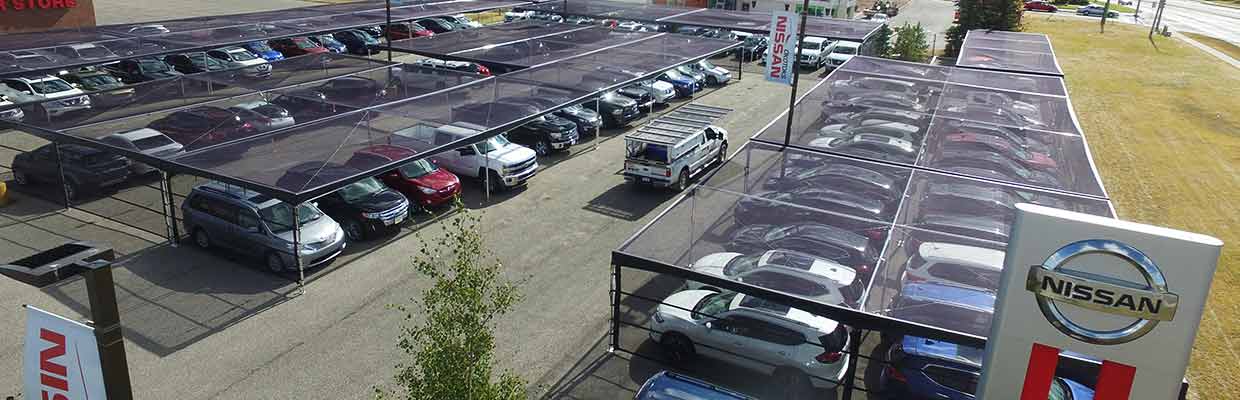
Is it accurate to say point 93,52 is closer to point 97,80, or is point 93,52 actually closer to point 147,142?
point 97,80

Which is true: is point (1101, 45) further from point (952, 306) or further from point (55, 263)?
point (55, 263)

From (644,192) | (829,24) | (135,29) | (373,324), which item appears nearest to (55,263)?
(373,324)

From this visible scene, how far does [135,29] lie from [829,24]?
1351 inches

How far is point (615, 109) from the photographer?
26922mm

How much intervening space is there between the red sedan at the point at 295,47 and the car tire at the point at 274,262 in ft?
76.5

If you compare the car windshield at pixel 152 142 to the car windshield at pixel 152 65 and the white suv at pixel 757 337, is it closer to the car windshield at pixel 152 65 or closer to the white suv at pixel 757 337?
the white suv at pixel 757 337

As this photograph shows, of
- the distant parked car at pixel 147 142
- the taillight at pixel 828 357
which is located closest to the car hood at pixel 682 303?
the taillight at pixel 828 357

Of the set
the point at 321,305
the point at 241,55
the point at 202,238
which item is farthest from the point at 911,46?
the point at 202,238

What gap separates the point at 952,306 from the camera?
407 inches

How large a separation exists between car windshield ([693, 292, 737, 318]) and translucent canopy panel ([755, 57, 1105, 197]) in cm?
674

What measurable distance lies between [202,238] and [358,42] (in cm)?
2529

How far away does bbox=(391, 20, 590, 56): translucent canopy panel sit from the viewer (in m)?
31.0

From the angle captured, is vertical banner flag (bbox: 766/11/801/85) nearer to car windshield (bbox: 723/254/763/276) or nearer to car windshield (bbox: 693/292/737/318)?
car windshield (bbox: 693/292/737/318)

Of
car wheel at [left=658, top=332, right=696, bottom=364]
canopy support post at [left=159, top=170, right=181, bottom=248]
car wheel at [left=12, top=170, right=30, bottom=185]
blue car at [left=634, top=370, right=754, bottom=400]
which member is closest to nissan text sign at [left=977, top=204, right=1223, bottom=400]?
blue car at [left=634, top=370, right=754, bottom=400]
